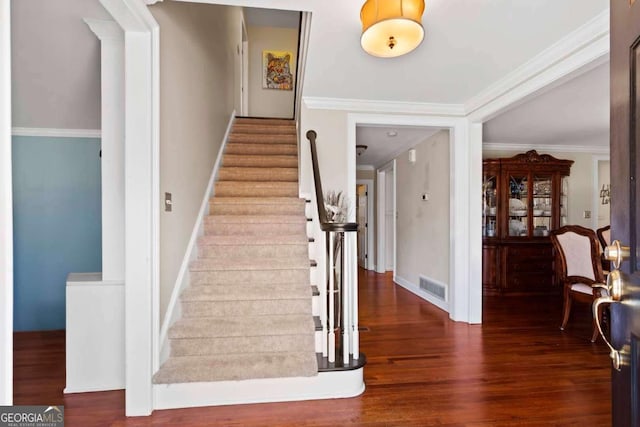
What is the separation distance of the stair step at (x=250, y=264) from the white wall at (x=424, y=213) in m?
1.91

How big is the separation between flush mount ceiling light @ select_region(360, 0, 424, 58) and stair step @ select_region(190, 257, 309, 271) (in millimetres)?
1687

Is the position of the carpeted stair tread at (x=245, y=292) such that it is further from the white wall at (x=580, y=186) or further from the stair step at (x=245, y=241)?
the white wall at (x=580, y=186)

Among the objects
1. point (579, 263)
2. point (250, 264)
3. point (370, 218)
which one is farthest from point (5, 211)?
point (370, 218)

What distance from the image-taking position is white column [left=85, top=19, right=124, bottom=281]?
2.02m

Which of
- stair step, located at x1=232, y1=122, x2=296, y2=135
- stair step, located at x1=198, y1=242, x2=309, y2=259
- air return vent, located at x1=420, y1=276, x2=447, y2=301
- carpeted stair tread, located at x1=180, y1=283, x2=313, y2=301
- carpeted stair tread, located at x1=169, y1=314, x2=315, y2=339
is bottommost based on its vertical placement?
air return vent, located at x1=420, y1=276, x2=447, y2=301

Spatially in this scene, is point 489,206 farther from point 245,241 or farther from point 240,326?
point 240,326

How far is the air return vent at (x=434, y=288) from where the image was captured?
3.86 metres

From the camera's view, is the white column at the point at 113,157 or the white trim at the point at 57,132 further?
the white trim at the point at 57,132

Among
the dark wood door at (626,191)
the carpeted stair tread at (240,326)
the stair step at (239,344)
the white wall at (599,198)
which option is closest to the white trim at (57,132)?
the carpeted stair tread at (240,326)

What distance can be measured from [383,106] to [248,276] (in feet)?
6.77

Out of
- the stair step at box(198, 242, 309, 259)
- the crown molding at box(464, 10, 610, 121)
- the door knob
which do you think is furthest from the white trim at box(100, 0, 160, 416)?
the crown molding at box(464, 10, 610, 121)

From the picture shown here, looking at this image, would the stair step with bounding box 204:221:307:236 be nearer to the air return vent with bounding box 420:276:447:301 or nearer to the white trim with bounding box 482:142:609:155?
the air return vent with bounding box 420:276:447:301

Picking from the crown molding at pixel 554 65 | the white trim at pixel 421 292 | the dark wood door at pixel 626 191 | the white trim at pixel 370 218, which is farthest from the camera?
the white trim at pixel 370 218

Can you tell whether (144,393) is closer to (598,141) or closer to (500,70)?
(500,70)
